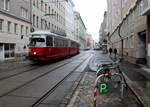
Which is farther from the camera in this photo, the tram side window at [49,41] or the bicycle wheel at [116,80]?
the tram side window at [49,41]

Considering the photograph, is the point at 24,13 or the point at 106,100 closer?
the point at 106,100

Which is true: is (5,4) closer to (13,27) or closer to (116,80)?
(13,27)

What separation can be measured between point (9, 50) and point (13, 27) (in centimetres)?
342

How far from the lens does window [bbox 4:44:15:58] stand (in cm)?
2782

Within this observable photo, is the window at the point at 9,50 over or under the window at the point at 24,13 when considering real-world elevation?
under

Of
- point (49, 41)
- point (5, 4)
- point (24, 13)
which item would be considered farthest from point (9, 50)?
point (49, 41)

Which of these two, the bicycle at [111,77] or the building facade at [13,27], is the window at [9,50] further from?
the bicycle at [111,77]

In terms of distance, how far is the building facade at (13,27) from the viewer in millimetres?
26859

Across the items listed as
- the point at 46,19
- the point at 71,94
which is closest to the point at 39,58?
the point at 71,94

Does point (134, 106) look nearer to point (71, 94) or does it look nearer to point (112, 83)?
point (112, 83)

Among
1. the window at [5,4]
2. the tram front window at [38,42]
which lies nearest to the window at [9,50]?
the window at [5,4]

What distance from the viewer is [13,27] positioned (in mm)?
29688

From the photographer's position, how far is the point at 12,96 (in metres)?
7.66

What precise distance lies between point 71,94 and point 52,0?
45728 millimetres
